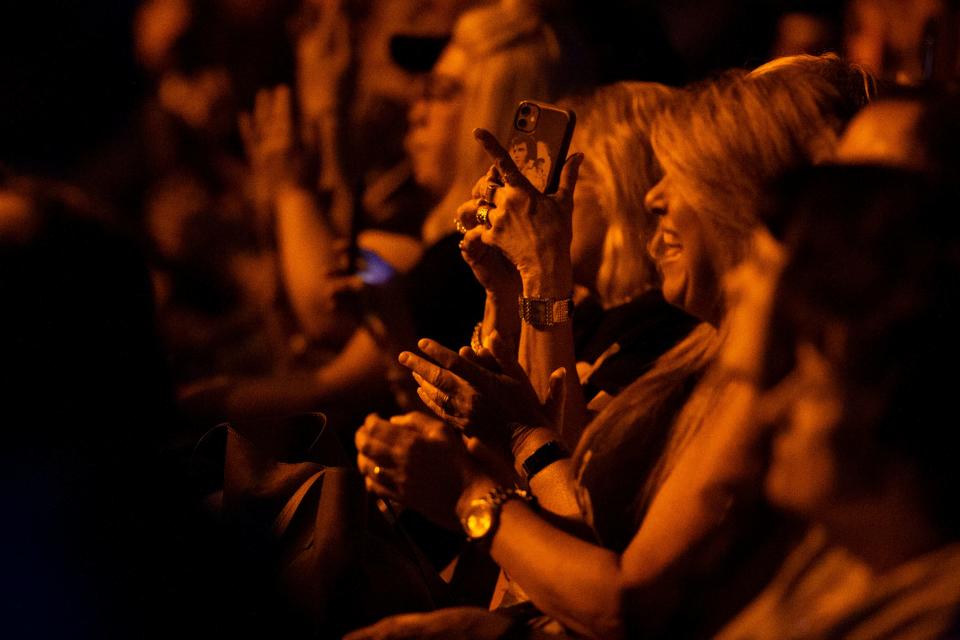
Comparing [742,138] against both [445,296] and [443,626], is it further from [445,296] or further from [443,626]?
[445,296]

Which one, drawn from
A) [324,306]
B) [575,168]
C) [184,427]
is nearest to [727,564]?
[575,168]

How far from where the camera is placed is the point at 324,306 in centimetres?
273

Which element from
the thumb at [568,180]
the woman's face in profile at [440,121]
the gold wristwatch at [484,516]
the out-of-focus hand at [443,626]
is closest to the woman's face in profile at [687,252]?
the thumb at [568,180]

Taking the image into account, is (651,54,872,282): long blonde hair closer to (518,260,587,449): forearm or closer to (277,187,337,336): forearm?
(518,260,587,449): forearm

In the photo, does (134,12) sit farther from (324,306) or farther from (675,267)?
(675,267)

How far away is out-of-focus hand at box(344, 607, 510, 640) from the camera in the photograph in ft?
4.00

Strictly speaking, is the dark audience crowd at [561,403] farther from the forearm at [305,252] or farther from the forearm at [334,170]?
the forearm at [334,170]

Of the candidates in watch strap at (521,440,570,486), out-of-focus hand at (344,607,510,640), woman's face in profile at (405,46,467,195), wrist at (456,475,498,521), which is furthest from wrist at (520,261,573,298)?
woman's face in profile at (405,46,467,195)

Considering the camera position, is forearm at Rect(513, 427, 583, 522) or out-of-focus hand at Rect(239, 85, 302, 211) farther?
out-of-focus hand at Rect(239, 85, 302, 211)

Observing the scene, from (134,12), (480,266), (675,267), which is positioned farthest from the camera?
(134,12)

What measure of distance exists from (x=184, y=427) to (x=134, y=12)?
2.23 meters

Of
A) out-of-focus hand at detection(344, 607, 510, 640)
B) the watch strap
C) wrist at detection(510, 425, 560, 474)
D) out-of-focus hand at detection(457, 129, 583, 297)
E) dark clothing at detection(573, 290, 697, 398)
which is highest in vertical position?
out-of-focus hand at detection(457, 129, 583, 297)

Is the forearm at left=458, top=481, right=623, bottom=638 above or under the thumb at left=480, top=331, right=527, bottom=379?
under

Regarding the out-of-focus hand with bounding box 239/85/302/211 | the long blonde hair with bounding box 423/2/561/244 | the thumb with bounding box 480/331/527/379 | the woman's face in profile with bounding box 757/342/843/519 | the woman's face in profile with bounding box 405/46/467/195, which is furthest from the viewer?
the out-of-focus hand with bounding box 239/85/302/211
